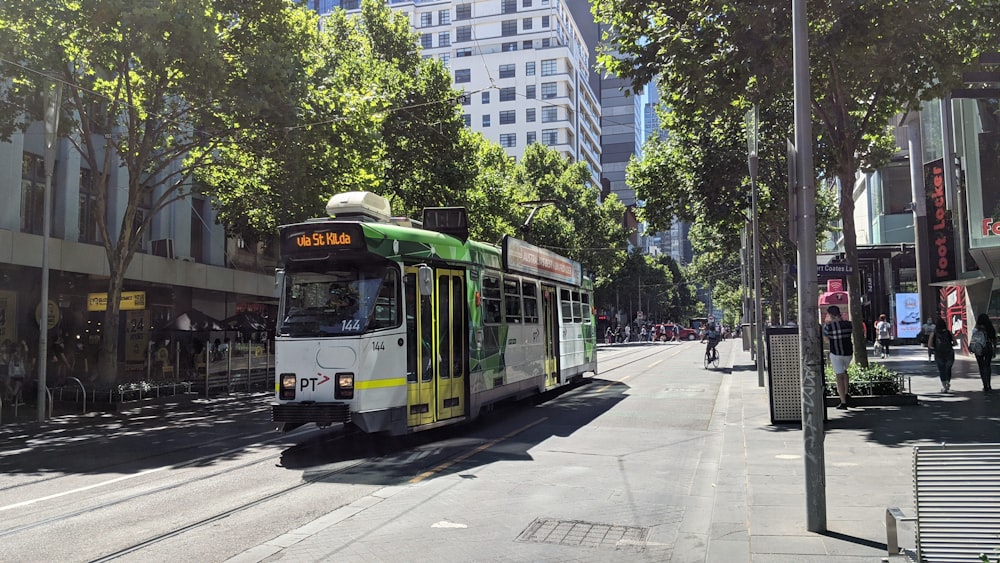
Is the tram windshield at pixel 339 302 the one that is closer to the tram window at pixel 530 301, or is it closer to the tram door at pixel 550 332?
the tram window at pixel 530 301

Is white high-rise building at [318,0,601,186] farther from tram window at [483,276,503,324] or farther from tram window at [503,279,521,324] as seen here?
tram window at [483,276,503,324]

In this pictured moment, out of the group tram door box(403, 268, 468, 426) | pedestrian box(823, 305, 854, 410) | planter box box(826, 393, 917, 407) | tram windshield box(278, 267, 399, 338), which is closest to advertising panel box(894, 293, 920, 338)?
planter box box(826, 393, 917, 407)

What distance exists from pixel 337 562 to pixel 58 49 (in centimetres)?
1520

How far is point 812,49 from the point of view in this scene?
1264 centimetres

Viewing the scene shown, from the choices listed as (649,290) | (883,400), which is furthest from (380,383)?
(649,290)

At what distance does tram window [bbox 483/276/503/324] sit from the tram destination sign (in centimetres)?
319

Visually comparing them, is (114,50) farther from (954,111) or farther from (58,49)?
(954,111)

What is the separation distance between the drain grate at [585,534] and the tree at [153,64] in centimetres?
1322

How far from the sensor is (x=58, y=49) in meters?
16.0

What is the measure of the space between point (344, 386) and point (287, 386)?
2.80 feet

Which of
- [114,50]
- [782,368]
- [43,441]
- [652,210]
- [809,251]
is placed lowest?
[43,441]

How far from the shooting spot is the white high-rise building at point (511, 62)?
283ft

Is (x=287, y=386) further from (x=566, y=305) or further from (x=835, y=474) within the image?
(x=566, y=305)

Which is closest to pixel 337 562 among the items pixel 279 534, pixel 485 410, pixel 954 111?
pixel 279 534
